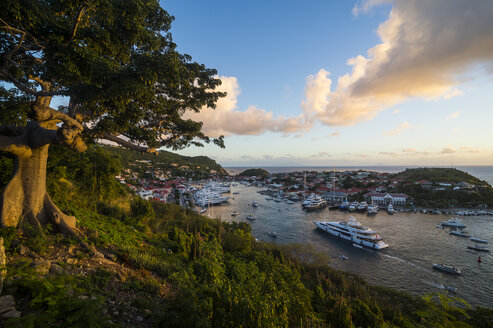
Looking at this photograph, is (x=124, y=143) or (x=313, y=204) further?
(x=313, y=204)

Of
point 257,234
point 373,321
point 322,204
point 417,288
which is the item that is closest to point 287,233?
point 257,234

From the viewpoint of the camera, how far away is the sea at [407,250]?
14648mm

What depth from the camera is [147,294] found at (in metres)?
3.69

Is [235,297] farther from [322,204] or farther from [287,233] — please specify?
[322,204]

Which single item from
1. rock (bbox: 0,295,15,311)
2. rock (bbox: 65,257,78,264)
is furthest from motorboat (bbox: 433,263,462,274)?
rock (bbox: 0,295,15,311)

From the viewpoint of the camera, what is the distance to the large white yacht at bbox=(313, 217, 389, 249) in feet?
69.9

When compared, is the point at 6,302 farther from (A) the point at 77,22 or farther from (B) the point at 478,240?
→ (B) the point at 478,240

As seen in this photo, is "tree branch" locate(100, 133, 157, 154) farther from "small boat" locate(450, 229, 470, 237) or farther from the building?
the building

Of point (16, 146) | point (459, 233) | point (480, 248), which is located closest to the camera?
point (16, 146)

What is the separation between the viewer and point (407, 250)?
20469 mm

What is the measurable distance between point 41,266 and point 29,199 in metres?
2.77

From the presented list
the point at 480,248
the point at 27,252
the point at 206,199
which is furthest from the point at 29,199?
the point at 206,199

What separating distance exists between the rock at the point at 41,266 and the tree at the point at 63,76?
1890mm

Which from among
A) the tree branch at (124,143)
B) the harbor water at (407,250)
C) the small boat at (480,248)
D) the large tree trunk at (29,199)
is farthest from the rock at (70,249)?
the small boat at (480,248)
